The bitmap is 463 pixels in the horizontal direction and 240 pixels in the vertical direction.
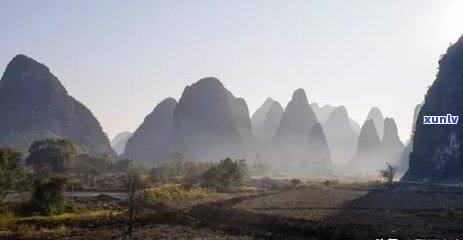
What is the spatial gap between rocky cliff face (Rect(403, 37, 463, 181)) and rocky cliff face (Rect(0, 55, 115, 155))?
97324 millimetres

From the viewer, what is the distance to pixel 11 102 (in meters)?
164

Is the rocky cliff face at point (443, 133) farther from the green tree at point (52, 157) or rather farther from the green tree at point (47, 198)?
the green tree at point (47, 198)

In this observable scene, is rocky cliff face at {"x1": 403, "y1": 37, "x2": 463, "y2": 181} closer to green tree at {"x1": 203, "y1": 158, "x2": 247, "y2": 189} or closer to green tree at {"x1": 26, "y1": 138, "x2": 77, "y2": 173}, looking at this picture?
green tree at {"x1": 203, "y1": 158, "x2": 247, "y2": 189}

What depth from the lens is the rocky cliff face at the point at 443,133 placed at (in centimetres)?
11450

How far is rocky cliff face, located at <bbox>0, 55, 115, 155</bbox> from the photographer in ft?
519

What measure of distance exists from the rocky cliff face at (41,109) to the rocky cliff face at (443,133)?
97.3 meters

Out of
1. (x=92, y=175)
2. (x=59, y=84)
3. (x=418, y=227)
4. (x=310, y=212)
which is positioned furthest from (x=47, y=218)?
(x=59, y=84)

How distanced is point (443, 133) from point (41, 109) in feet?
405

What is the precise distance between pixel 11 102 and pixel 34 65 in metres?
14.8

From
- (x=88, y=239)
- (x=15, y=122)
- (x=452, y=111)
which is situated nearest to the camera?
(x=88, y=239)

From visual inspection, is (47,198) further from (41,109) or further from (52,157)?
(41,109)

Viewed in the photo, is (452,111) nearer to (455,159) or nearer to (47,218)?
(455,159)

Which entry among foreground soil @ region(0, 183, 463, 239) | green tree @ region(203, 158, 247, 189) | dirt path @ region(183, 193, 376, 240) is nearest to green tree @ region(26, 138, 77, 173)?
green tree @ region(203, 158, 247, 189)

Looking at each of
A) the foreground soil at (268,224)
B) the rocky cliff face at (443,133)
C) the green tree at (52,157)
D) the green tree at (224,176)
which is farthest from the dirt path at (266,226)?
the rocky cliff face at (443,133)
